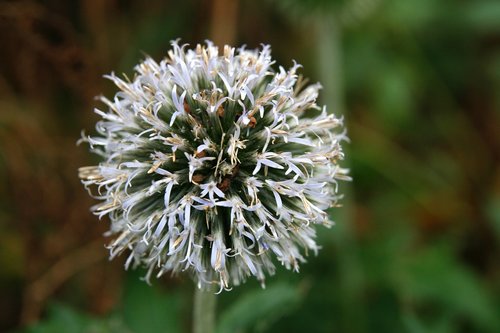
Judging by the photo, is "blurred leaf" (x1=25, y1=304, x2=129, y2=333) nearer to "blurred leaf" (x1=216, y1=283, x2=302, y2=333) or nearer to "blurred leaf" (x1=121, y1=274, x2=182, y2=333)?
"blurred leaf" (x1=121, y1=274, x2=182, y2=333)

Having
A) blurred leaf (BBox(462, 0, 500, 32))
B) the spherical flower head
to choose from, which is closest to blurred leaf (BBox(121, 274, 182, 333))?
the spherical flower head

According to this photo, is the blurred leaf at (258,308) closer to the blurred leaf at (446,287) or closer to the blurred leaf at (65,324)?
the blurred leaf at (65,324)

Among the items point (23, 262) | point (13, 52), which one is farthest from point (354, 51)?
point (23, 262)

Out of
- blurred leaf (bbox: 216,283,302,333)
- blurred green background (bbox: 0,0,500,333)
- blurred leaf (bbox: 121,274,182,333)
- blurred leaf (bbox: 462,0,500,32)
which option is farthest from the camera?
blurred leaf (bbox: 462,0,500,32)

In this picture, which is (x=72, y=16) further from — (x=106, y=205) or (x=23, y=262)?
(x=106, y=205)

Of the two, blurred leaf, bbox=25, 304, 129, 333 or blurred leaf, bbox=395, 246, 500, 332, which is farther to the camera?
blurred leaf, bbox=395, 246, 500, 332

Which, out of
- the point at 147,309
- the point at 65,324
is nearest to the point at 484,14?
the point at 147,309

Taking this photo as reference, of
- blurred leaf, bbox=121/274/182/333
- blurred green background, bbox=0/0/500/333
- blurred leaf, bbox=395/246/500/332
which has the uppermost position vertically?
blurred green background, bbox=0/0/500/333

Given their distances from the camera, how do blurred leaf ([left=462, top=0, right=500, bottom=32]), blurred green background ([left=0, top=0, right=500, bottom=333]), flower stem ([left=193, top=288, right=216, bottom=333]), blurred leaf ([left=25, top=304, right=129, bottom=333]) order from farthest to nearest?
blurred leaf ([left=462, top=0, right=500, bottom=32]) < blurred green background ([left=0, top=0, right=500, bottom=333]) < blurred leaf ([left=25, top=304, right=129, bottom=333]) < flower stem ([left=193, top=288, right=216, bottom=333])

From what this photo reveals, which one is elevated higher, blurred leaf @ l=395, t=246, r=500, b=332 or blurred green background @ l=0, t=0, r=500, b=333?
blurred green background @ l=0, t=0, r=500, b=333
